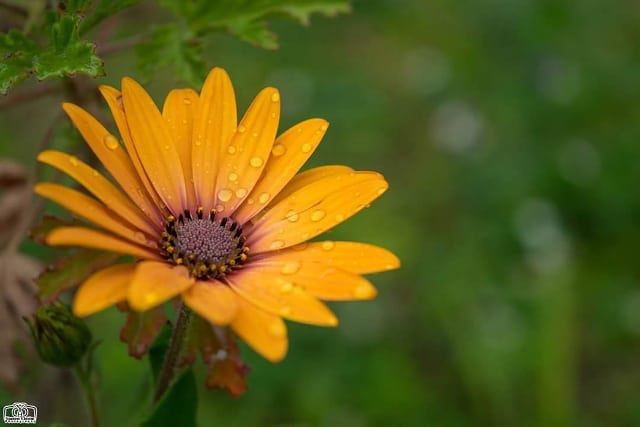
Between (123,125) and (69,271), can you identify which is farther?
(123,125)

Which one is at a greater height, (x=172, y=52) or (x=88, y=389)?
(x=172, y=52)

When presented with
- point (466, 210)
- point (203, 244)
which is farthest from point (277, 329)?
point (466, 210)

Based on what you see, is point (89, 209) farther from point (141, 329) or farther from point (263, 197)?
point (263, 197)

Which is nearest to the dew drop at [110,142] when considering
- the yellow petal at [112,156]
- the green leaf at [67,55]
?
the yellow petal at [112,156]

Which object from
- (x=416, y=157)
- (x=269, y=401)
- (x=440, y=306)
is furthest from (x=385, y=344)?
(x=416, y=157)

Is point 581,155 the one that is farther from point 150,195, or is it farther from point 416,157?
point 150,195

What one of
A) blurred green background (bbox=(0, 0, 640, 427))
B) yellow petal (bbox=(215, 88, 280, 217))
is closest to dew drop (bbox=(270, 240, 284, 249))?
yellow petal (bbox=(215, 88, 280, 217))

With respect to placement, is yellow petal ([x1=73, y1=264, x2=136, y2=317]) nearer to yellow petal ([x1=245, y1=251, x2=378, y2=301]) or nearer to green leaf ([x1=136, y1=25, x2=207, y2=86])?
yellow petal ([x1=245, y1=251, x2=378, y2=301])

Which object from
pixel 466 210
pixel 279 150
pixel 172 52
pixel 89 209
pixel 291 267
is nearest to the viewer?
pixel 89 209
